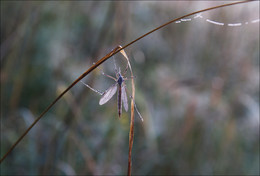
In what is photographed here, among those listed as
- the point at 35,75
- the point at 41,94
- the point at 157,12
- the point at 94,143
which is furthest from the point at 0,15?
the point at 157,12

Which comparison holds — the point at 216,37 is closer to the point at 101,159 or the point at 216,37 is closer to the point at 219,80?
the point at 219,80

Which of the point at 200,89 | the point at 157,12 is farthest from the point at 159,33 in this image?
the point at 200,89

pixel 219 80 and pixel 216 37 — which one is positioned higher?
pixel 216 37

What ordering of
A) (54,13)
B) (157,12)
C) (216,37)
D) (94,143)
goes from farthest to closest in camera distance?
(157,12) < (54,13) < (216,37) < (94,143)

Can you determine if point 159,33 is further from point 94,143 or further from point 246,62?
point 94,143

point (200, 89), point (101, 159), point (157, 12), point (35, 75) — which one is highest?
point (157, 12)

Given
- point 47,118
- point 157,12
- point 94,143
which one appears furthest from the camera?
point 157,12

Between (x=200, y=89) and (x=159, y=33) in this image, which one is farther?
(x=159, y=33)
